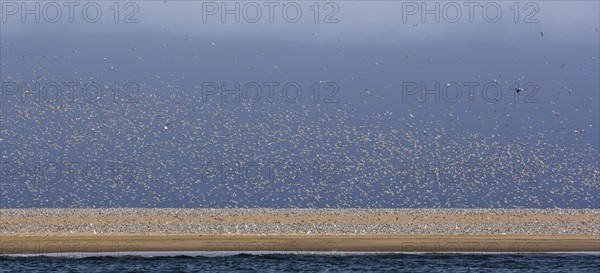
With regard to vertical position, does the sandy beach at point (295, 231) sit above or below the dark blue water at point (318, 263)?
above

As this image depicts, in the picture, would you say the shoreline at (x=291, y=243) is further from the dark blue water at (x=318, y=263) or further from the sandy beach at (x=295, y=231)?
the dark blue water at (x=318, y=263)

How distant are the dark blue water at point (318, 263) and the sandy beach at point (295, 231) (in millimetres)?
1374

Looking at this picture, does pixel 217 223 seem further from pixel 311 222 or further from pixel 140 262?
pixel 140 262

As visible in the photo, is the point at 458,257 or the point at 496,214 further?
the point at 496,214

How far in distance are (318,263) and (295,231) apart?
743 cm

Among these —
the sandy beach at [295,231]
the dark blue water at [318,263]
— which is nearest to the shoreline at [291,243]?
the sandy beach at [295,231]

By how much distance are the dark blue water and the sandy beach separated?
1.37 m

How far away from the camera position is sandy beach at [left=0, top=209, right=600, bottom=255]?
1272 inches

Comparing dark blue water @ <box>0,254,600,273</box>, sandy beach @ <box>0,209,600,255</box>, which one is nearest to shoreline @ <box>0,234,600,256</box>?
sandy beach @ <box>0,209,600,255</box>

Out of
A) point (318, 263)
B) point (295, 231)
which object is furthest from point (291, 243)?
point (318, 263)

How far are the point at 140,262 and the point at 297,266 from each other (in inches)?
152

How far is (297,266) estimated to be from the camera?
28.5 metres

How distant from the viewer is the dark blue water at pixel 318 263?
27.9 m

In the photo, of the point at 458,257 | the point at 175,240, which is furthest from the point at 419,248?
the point at 175,240
